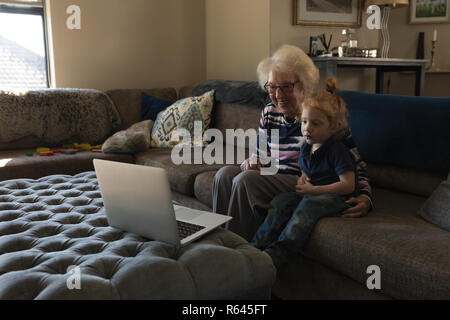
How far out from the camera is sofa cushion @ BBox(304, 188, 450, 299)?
110cm

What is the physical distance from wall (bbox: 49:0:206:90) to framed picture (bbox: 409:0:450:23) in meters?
2.24

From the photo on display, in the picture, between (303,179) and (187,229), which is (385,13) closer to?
(303,179)

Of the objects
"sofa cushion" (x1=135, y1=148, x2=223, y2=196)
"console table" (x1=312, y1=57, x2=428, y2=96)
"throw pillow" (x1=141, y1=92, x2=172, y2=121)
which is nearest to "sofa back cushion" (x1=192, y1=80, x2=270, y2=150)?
"throw pillow" (x1=141, y1=92, x2=172, y2=121)

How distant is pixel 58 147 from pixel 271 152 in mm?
1809

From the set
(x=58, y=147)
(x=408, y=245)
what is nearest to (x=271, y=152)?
(x=408, y=245)

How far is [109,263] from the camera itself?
3.49ft

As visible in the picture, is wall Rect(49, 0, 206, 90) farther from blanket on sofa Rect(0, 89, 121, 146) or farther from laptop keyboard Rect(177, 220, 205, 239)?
laptop keyboard Rect(177, 220, 205, 239)

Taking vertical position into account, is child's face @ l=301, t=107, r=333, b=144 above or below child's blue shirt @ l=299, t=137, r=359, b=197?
above

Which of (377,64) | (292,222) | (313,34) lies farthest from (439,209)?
(313,34)

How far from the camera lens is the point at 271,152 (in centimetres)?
196

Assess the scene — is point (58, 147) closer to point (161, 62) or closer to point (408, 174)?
point (161, 62)

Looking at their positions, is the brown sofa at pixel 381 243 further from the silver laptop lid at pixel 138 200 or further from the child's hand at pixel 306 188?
the silver laptop lid at pixel 138 200

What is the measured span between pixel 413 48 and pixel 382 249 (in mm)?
3963
